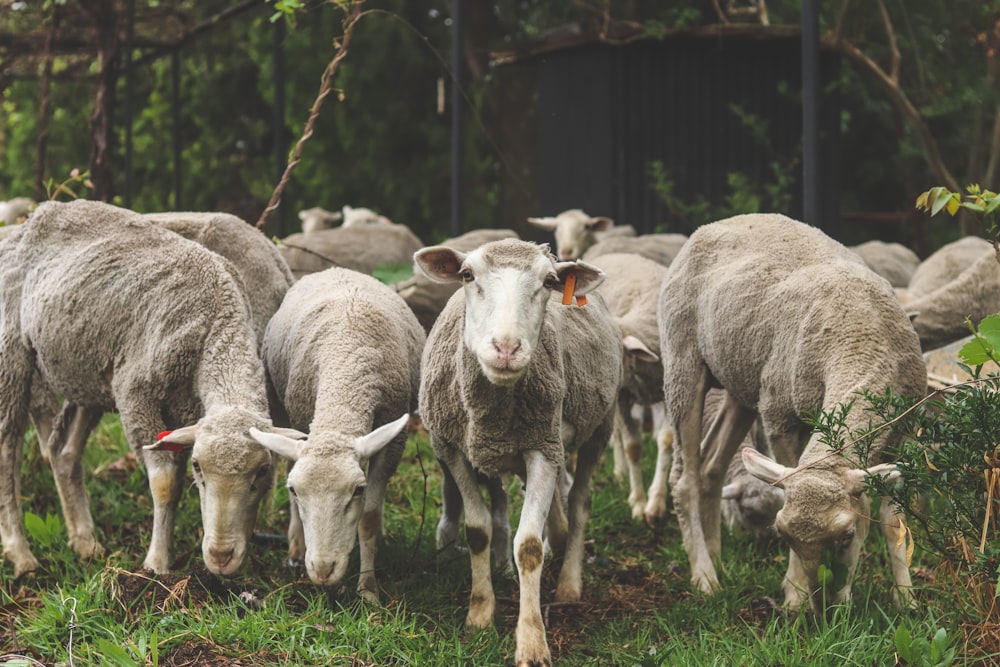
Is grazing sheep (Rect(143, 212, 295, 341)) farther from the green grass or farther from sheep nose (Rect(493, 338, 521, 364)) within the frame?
sheep nose (Rect(493, 338, 521, 364))

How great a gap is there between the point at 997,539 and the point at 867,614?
2.43 feet

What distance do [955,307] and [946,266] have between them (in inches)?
70.6

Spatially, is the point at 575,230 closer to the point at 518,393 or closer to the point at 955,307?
the point at 955,307

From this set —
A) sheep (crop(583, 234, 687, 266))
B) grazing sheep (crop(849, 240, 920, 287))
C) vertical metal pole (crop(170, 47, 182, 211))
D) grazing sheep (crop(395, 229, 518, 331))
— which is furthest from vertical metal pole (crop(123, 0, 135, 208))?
grazing sheep (crop(849, 240, 920, 287))

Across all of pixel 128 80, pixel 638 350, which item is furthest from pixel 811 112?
pixel 128 80

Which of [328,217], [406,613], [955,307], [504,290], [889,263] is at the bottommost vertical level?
[328,217]

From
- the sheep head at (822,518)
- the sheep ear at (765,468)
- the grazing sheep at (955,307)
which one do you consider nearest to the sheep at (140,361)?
the sheep ear at (765,468)

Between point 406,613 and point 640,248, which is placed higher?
point 640,248

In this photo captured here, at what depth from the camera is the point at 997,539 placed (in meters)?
3.88

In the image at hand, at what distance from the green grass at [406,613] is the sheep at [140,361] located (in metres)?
0.25

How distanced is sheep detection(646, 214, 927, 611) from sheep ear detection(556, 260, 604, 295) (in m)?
0.89

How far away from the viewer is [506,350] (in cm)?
402

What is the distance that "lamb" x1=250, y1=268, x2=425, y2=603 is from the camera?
4.39 meters

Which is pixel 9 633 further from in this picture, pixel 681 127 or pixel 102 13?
pixel 681 127
